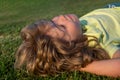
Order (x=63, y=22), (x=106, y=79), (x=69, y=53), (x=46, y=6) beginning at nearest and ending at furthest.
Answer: (x=106, y=79)
(x=69, y=53)
(x=63, y=22)
(x=46, y=6)

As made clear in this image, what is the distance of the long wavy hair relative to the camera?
14.7 feet

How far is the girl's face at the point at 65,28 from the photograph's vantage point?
4629 mm

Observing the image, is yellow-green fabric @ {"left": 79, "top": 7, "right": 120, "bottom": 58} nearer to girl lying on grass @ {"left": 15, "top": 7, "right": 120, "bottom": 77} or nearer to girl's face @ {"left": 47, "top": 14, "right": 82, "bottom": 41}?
girl lying on grass @ {"left": 15, "top": 7, "right": 120, "bottom": 77}

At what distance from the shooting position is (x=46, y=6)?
19.1m

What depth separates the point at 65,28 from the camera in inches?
186

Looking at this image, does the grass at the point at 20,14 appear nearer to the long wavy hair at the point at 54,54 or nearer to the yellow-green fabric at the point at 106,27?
the long wavy hair at the point at 54,54

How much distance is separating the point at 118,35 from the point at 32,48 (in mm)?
1227

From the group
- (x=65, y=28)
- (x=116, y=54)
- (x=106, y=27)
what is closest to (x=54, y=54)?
(x=65, y=28)

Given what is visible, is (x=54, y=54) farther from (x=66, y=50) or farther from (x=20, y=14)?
(x=20, y=14)

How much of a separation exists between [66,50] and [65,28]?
1.16ft

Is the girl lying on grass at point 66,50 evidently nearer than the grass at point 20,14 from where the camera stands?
Yes

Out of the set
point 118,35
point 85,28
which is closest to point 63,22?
point 85,28

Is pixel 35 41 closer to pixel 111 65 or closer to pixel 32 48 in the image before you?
pixel 32 48

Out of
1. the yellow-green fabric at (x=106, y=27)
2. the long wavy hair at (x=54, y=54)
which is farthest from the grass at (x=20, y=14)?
the yellow-green fabric at (x=106, y=27)
